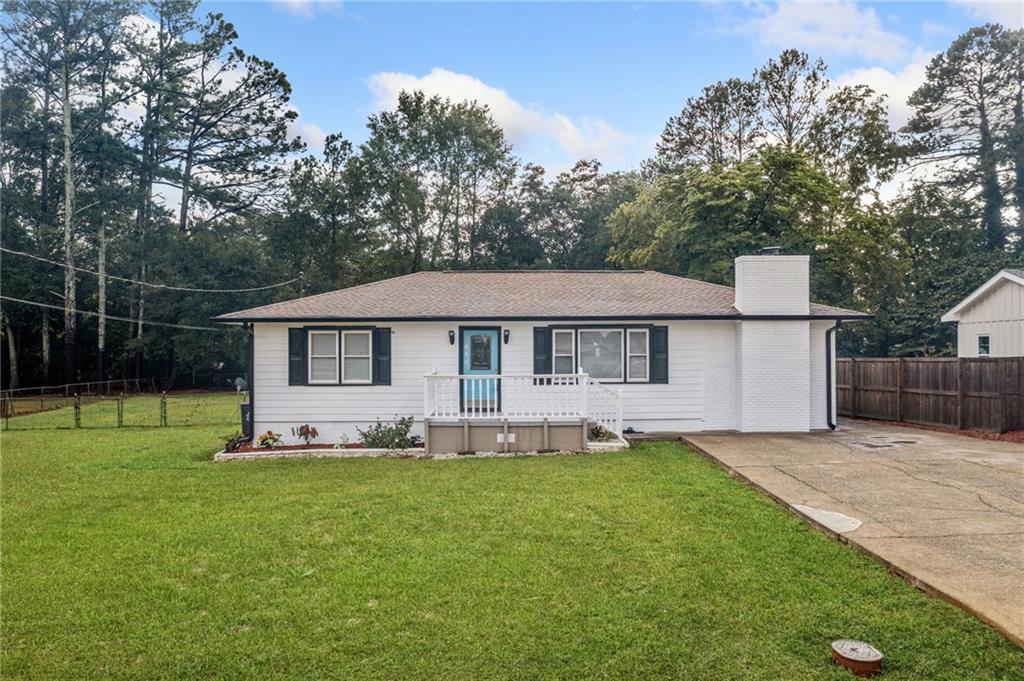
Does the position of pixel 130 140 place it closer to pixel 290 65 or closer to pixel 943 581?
pixel 290 65

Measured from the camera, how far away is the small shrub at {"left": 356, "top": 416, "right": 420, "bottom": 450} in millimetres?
10930

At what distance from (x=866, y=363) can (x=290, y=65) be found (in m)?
31.4

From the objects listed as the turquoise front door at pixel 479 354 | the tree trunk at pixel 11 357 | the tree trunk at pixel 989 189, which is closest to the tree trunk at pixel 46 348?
the tree trunk at pixel 11 357

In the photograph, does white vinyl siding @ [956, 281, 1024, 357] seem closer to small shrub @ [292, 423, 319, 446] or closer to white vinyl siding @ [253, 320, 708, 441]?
white vinyl siding @ [253, 320, 708, 441]

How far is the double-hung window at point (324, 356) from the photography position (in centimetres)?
1172

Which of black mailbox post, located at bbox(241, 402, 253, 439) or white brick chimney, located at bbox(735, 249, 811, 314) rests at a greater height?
white brick chimney, located at bbox(735, 249, 811, 314)

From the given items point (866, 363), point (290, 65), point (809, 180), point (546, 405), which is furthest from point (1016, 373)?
point (290, 65)

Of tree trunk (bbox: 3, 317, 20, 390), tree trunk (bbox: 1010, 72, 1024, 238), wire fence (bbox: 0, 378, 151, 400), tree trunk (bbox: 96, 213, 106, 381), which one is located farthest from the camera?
tree trunk (bbox: 3, 317, 20, 390)

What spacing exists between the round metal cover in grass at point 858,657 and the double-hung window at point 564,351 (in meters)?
8.71

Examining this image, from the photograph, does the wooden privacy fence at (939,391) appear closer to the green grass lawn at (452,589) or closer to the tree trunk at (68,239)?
the green grass lawn at (452,589)

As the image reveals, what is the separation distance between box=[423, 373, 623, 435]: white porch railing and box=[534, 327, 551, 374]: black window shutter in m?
0.35

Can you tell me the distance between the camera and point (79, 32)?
1135 inches

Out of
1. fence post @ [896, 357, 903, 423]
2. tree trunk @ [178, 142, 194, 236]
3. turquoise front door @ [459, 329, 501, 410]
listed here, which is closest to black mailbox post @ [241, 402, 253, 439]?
turquoise front door @ [459, 329, 501, 410]

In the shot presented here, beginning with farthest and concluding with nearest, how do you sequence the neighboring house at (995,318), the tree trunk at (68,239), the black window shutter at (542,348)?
the tree trunk at (68,239)
the neighboring house at (995,318)
the black window shutter at (542,348)
